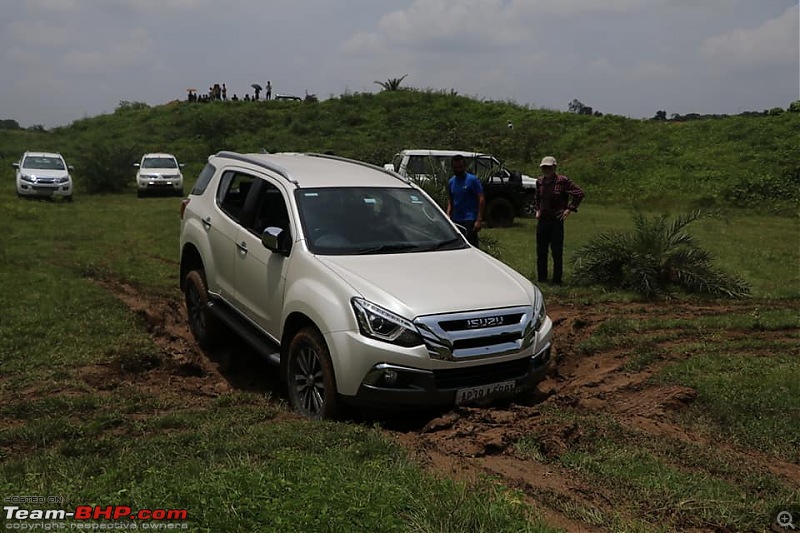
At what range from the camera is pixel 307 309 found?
482 centimetres

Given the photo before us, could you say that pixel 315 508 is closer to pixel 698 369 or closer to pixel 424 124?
pixel 698 369

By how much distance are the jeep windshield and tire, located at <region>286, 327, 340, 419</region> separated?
754mm

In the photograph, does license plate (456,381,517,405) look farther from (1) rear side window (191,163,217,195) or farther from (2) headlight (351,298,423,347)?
(1) rear side window (191,163,217,195)

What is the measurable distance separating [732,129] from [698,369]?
78.5 feet

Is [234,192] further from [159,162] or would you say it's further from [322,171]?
[159,162]

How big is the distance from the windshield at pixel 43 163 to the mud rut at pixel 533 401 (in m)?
16.2

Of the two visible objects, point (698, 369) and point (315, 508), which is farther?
point (698, 369)

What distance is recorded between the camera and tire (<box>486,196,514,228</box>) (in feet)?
55.3

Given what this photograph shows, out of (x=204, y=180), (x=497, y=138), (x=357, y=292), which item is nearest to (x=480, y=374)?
(x=357, y=292)

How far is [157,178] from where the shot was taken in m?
24.2

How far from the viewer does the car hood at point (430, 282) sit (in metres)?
4.52

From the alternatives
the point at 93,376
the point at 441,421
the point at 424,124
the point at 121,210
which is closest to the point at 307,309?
the point at 441,421

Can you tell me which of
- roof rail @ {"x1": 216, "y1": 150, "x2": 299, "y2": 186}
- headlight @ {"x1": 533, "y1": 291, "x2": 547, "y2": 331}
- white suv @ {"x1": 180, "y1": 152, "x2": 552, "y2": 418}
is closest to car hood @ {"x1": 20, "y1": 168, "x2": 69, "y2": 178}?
roof rail @ {"x1": 216, "y1": 150, "x2": 299, "y2": 186}

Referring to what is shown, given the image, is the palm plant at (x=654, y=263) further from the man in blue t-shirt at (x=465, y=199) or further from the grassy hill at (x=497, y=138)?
the grassy hill at (x=497, y=138)
